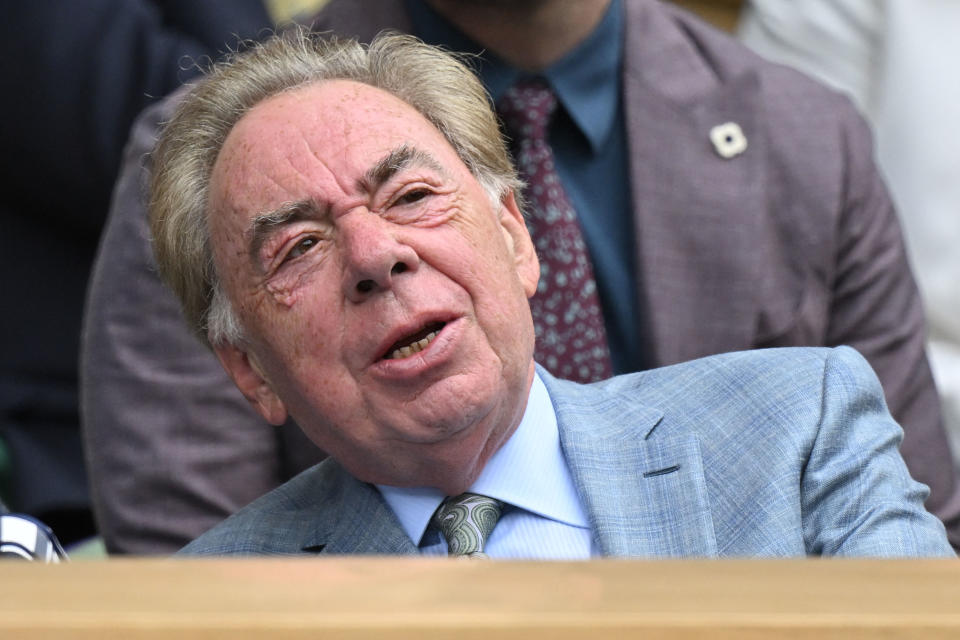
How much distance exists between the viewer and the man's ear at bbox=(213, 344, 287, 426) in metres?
1.69

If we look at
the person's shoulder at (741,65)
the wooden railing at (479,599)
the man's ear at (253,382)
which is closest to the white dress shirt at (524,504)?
the man's ear at (253,382)

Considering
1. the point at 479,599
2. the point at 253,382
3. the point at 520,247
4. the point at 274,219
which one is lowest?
the point at 253,382

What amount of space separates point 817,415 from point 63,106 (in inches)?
63.8

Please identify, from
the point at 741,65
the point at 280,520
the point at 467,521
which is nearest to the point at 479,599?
the point at 467,521

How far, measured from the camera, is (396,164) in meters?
1.59

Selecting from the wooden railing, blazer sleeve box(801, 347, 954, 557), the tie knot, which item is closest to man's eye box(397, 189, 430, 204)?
blazer sleeve box(801, 347, 954, 557)

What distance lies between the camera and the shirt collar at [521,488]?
5.17 feet

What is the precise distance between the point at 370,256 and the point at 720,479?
1.53ft

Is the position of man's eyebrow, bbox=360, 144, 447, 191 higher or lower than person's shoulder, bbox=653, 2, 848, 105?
higher

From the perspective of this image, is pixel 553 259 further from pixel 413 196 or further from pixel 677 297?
pixel 413 196

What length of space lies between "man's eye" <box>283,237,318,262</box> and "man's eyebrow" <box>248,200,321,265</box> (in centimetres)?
2

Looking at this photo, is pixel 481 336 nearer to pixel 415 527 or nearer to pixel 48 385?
pixel 415 527

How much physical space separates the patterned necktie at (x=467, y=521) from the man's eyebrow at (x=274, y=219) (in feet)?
1.14

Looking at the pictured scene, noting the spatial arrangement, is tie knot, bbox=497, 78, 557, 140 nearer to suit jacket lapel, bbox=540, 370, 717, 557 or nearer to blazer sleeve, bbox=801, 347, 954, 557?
suit jacket lapel, bbox=540, 370, 717, 557
